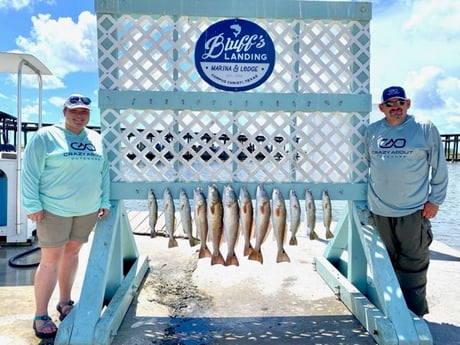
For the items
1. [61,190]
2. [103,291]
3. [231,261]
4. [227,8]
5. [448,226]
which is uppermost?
[227,8]

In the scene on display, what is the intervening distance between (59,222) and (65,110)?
0.87m

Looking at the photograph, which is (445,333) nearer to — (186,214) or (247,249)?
(247,249)

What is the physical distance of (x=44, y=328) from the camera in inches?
116

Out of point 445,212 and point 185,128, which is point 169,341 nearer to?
point 185,128

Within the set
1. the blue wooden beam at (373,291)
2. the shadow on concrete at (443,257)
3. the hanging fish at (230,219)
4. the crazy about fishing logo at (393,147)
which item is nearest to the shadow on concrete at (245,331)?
the blue wooden beam at (373,291)

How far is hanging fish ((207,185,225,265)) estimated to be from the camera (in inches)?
120

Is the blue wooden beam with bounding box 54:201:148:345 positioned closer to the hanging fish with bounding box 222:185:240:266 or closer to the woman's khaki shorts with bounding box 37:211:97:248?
the woman's khaki shorts with bounding box 37:211:97:248

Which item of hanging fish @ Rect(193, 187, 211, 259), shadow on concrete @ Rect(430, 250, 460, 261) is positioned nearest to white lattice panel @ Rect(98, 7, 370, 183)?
hanging fish @ Rect(193, 187, 211, 259)

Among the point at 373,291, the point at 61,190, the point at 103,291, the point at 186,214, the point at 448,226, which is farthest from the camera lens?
the point at 448,226

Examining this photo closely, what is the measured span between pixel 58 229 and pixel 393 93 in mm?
2914

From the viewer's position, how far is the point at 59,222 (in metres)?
2.91

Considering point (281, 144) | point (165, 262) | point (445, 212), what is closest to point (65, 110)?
point (281, 144)

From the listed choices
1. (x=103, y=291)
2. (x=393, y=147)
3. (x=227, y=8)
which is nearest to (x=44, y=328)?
(x=103, y=291)

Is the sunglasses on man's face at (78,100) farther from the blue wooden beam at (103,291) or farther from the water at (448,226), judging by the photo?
the water at (448,226)
